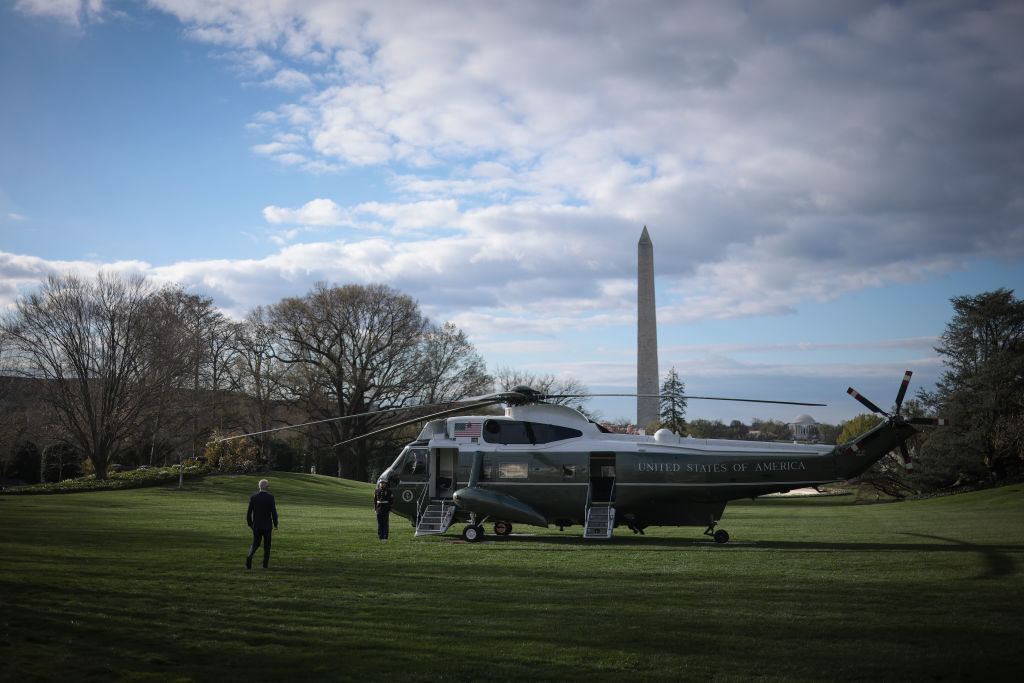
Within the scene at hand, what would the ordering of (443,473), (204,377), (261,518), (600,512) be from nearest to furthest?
(261,518) → (600,512) → (443,473) → (204,377)

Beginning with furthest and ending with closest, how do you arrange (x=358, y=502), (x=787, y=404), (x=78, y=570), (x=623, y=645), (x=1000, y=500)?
(x=358, y=502) < (x=1000, y=500) < (x=787, y=404) < (x=78, y=570) < (x=623, y=645)

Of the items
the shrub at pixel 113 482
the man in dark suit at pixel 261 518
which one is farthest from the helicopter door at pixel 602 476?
the shrub at pixel 113 482

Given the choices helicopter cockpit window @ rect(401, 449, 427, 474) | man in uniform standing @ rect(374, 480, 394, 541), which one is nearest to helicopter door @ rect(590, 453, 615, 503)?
Result: helicopter cockpit window @ rect(401, 449, 427, 474)

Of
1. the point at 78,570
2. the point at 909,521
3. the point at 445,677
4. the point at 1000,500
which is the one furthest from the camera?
the point at 1000,500

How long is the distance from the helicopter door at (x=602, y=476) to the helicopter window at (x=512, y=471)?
1884mm

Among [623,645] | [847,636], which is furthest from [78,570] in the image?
[847,636]

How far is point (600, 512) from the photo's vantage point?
2036cm

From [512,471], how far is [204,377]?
40541mm

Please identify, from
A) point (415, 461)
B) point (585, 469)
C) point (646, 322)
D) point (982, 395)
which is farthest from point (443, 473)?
point (646, 322)

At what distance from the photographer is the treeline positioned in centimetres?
4206

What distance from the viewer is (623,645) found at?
862 cm

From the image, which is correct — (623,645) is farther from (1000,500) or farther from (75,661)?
(1000,500)

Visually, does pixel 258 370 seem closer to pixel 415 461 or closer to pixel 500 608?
pixel 415 461

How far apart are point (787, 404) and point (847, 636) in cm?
934
